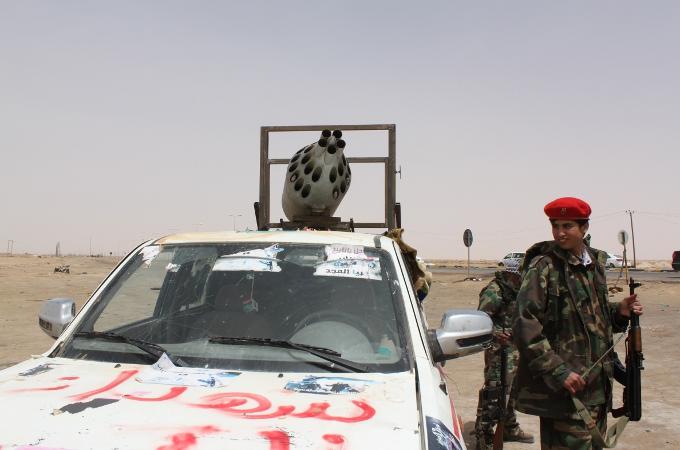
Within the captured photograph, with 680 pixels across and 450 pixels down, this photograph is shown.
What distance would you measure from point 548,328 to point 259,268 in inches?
69.3

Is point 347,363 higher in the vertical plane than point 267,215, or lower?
lower

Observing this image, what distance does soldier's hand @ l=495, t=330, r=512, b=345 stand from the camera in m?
5.21

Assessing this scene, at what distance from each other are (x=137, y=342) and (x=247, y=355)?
505 millimetres

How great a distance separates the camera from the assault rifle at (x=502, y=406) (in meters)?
4.95

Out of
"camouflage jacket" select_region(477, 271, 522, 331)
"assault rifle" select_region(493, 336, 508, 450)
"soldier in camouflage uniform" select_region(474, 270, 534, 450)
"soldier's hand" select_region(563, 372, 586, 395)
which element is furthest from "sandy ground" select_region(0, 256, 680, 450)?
"soldier's hand" select_region(563, 372, 586, 395)

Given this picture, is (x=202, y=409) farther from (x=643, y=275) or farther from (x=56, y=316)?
(x=643, y=275)

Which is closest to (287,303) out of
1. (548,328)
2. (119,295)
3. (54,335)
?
(119,295)

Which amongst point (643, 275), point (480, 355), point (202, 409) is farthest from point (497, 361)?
point (643, 275)

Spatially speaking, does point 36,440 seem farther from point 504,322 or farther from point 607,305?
point 504,322

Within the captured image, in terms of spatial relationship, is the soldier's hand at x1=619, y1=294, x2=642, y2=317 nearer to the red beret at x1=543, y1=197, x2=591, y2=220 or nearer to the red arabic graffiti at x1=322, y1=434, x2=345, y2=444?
the red beret at x1=543, y1=197, x2=591, y2=220

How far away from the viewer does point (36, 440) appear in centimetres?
178

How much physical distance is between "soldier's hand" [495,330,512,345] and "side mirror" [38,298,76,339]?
3.39 meters

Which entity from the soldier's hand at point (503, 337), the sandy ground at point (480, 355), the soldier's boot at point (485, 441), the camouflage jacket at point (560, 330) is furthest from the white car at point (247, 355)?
the sandy ground at point (480, 355)

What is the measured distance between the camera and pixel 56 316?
10.2ft
